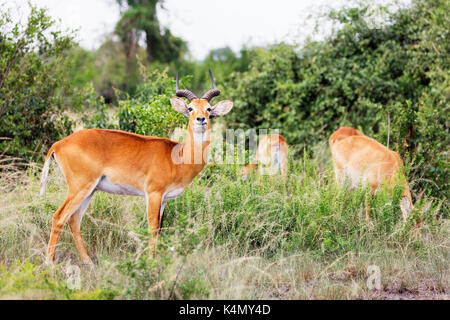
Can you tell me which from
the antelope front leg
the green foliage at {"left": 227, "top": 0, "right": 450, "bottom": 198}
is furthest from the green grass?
the green foliage at {"left": 227, "top": 0, "right": 450, "bottom": 198}

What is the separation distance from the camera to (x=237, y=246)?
5.27 metres

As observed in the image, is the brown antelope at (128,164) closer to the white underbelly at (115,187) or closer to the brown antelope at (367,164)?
the white underbelly at (115,187)

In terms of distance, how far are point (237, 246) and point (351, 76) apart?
620 cm

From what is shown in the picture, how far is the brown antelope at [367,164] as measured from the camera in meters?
6.27

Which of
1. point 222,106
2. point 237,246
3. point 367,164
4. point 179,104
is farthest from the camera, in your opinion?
point 367,164

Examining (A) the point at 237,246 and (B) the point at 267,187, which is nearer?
(A) the point at 237,246

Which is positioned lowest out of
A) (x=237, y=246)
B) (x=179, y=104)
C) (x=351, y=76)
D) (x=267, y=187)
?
(x=237, y=246)

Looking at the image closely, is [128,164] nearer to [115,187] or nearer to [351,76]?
[115,187]

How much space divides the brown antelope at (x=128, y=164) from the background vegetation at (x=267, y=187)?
41 cm

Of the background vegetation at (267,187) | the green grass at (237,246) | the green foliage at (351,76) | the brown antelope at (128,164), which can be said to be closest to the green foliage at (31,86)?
the background vegetation at (267,187)

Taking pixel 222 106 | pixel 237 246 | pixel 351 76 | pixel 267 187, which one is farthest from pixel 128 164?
pixel 351 76

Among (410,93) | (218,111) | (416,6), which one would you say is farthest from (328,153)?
(218,111)
